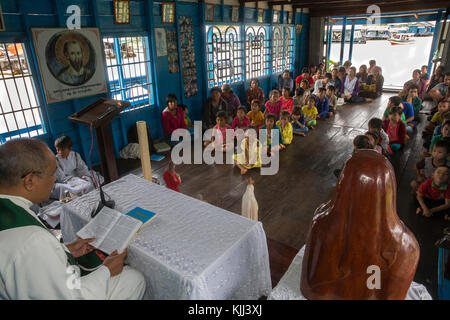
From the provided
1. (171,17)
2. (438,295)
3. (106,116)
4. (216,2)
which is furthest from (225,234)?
(216,2)

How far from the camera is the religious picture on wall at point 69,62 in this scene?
14.1 ft

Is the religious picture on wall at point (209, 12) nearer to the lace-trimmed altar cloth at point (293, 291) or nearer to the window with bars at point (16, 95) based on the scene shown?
the window with bars at point (16, 95)

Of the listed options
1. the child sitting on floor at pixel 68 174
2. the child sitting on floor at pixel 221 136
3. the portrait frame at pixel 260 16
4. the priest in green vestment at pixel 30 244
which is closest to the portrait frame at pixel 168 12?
the child sitting on floor at pixel 221 136

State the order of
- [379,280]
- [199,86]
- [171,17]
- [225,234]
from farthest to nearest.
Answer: [199,86] < [171,17] < [225,234] < [379,280]

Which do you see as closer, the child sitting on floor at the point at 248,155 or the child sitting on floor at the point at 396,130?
the child sitting on floor at the point at 248,155

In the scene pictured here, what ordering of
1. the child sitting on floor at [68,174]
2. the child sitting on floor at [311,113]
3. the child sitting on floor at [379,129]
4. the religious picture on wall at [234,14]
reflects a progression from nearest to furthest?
the child sitting on floor at [68,174] < the child sitting on floor at [379,129] < the child sitting on floor at [311,113] < the religious picture on wall at [234,14]

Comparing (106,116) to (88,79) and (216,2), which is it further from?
(216,2)

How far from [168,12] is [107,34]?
4.71ft

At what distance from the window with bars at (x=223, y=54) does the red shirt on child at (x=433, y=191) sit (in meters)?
5.30

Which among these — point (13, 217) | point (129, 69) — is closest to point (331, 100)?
point (129, 69)

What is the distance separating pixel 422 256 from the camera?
2914 millimetres

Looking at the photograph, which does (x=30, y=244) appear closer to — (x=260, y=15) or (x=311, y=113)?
(x=311, y=113)

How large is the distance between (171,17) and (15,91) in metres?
3.24

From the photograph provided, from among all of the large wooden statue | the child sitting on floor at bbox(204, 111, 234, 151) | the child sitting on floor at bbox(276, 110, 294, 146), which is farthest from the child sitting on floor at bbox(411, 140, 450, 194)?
the child sitting on floor at bbox(204, 111, 234, 151)
